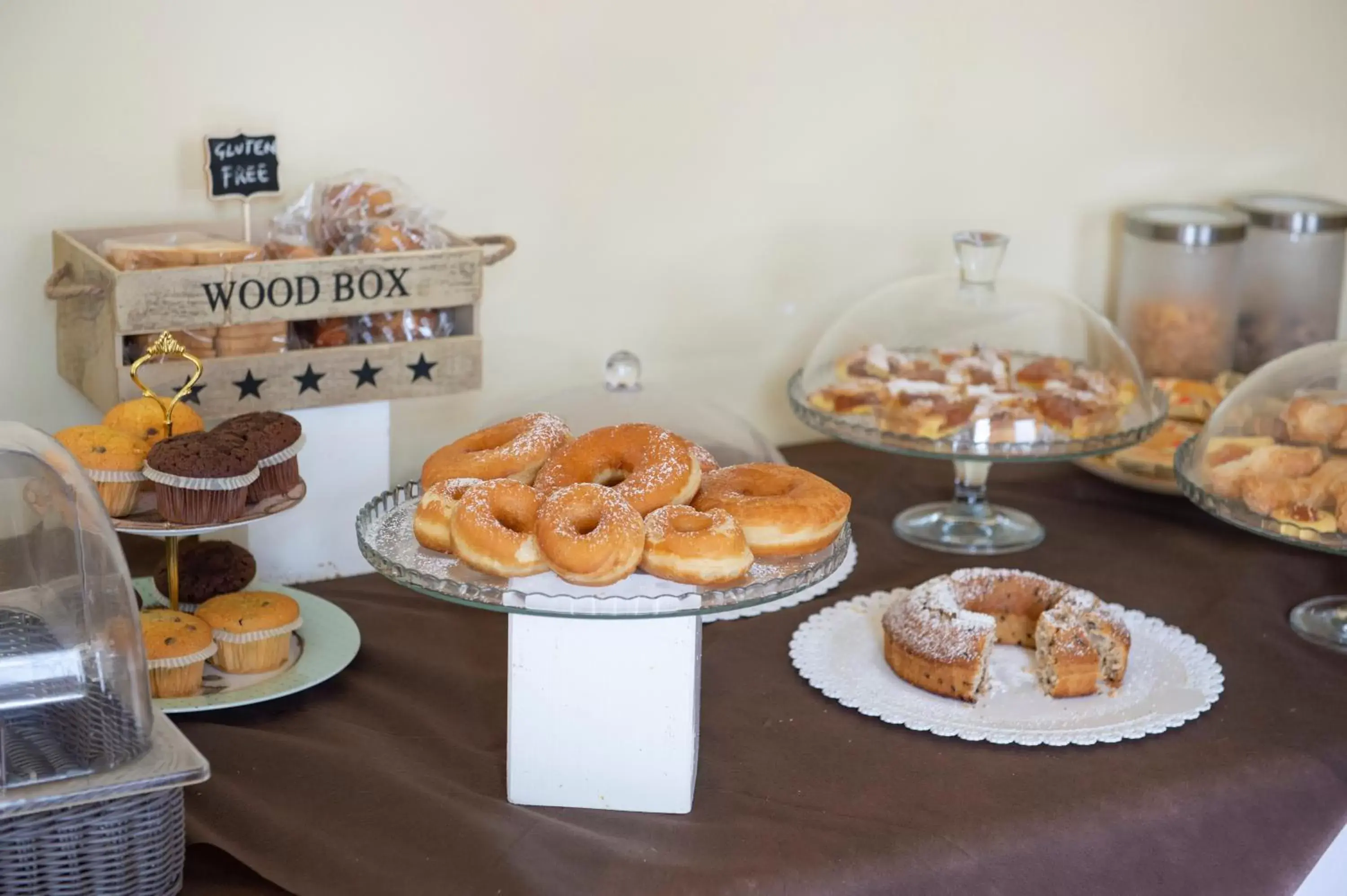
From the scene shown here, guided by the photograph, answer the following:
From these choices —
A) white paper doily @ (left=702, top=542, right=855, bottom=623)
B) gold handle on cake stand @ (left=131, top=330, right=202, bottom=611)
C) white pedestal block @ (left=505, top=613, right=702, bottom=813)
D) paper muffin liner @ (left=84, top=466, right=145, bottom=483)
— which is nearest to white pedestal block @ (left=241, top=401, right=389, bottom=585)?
gold handle on cake stand @ (left=131, top=330, right=202, bottom=611)

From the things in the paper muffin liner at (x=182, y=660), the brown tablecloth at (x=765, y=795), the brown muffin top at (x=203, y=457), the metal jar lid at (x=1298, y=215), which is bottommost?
the brown tablecloth at (x=765, y=795)

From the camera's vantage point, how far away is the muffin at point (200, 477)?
3.80ft

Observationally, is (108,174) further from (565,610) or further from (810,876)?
(810,876)

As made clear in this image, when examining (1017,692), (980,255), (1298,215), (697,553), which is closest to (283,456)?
(697,553)

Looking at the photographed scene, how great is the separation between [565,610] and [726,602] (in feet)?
0.36

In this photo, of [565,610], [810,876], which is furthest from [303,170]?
[810,876]

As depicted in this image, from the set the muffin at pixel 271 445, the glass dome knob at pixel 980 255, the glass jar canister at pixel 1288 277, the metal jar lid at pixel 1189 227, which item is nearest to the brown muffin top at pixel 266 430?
the muffin at pixel 271 445

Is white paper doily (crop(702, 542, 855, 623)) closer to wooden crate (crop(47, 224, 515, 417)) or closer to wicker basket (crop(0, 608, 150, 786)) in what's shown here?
wooden crate (crop(47, 224, 515, 417))

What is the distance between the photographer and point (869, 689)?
1283mm

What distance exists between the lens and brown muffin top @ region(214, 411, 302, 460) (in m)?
1.23

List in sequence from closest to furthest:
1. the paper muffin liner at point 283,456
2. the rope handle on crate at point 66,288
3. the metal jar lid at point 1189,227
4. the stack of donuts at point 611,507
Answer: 1. the stack of donuts at point 611,507
2. the paper muffin liner at point 283,456
3. the rope handle on crate at point 66,288
4. the metal jar lid at point 1189,227

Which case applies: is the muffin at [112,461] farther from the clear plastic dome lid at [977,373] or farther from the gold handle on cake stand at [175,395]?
the clear plastic dome lid at [977,373]

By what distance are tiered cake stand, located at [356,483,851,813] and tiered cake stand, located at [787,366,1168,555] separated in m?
0.51

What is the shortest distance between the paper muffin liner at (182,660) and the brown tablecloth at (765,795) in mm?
51
